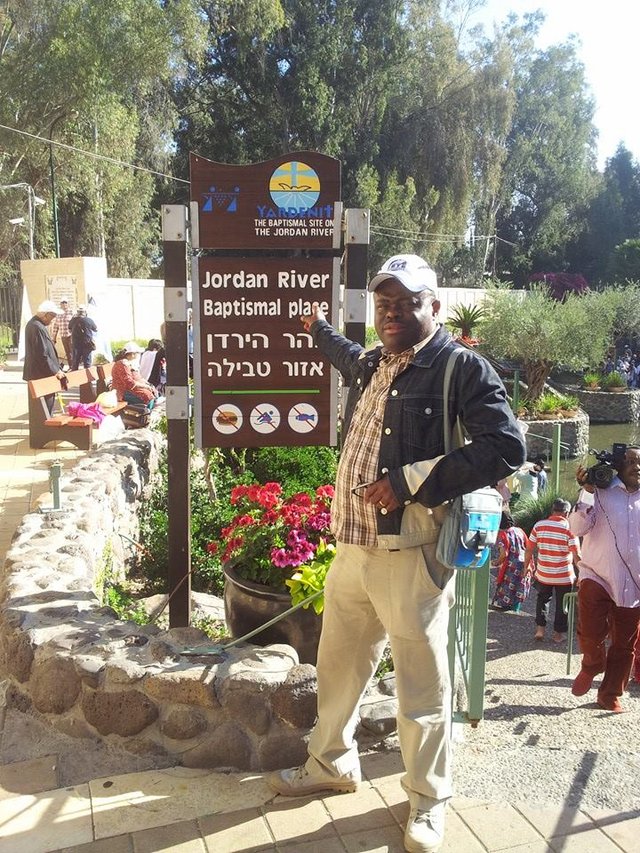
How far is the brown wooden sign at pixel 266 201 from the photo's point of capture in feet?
12.3

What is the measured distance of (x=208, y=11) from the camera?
31844 millimetres

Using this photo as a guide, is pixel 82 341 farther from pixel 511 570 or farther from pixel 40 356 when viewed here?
pixel 511 570

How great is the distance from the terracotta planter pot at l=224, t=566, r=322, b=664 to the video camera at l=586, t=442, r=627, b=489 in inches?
59.0

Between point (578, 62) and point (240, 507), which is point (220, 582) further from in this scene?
point (578, 62)

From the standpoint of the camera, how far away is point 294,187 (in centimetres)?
379

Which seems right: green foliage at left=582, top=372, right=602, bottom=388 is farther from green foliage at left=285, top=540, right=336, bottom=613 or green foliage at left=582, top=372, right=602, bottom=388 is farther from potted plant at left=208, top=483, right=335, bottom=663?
green foliage at left=285, top=540, right=336, bottom=613

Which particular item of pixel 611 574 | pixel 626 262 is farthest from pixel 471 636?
pixel 626 262

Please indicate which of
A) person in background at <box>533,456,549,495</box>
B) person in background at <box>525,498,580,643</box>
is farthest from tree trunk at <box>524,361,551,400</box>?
person in background at <box>525,498,580,643</box>

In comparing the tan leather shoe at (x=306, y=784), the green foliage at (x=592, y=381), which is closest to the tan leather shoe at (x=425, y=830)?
the tan leather shoe at (x=306, y=784)

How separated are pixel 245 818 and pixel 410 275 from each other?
1.83 metres

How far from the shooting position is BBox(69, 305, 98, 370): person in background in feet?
45.7

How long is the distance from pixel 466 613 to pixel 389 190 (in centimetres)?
3470

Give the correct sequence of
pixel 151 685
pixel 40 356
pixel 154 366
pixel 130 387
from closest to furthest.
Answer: pixel 151 685, pixel 130 387, pixel 40 356, pixel 154 366

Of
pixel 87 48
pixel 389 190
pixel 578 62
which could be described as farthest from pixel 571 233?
pixel 87 48
